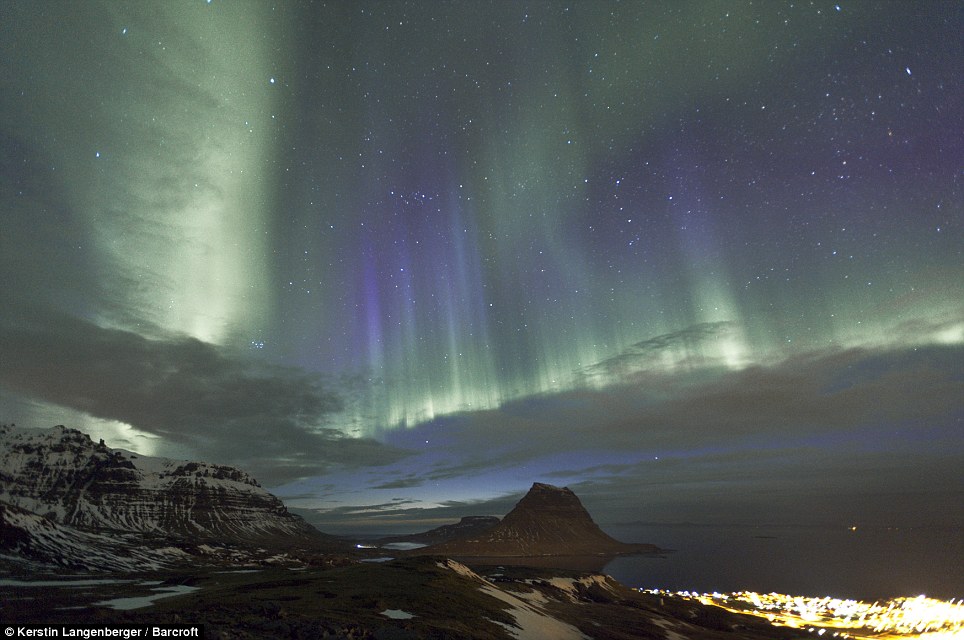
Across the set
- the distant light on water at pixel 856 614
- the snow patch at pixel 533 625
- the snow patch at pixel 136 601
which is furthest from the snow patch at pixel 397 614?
the distant light on water at pixel 856 614

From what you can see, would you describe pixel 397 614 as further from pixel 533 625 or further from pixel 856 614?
pixel 856 614

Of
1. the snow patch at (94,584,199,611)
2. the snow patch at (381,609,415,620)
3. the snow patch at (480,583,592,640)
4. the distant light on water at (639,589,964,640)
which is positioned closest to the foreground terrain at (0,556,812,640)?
the snow patch at (381,609,415,620)

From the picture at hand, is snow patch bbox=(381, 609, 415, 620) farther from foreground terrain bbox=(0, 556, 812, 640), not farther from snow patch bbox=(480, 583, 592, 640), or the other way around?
snow patch bbox=(480, 583, 592, 640)

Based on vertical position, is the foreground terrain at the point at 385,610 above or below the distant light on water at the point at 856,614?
above

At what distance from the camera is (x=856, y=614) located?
488ft

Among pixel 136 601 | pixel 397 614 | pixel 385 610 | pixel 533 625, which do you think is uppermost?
pixel 136 601

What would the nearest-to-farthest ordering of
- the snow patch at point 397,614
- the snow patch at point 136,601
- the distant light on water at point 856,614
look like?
the snow patch at point 397,614, the snow patch at point 136,601, the distant light on water at point 856,614

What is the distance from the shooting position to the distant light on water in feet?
391

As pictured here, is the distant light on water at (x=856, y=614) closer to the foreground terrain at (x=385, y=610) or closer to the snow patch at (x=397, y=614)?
the foreground terrain at (x=385, y=610)

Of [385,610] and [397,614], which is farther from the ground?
[385,610]

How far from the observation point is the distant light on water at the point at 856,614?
11906 centimetres

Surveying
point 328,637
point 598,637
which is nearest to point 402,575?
point 598,637

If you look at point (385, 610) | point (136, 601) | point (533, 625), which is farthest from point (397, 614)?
point (136, 601)

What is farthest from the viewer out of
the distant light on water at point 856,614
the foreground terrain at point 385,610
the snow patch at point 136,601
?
the distant light on water at point 856,614
